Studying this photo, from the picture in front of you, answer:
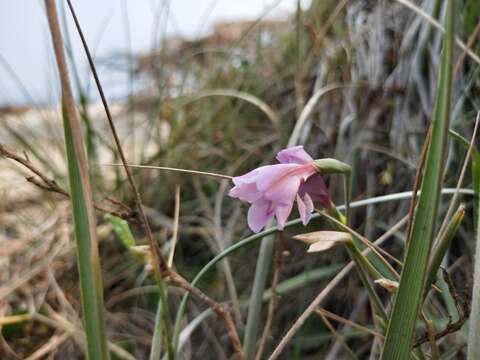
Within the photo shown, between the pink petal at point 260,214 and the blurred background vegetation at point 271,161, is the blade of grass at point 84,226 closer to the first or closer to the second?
the pink petal at point 260,214

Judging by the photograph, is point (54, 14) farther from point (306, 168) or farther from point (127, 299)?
point (127, 299)

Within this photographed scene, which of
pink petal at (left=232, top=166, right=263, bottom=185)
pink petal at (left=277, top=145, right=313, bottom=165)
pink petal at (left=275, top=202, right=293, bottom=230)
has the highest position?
pink petal at (left=277, top=145, right=313, bottom=165)

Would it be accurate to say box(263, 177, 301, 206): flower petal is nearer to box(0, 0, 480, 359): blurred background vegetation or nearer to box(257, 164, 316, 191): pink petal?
box(257, 164, 316, 191): pink petal

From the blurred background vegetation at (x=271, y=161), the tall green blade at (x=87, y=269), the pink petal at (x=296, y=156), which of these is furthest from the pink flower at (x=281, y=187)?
the blurred background vegetation at (x=271, y=161)

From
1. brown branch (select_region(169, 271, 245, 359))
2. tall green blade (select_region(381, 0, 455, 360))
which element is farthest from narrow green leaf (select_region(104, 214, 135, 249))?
tall green blade (select_region(381, 0, 455, 360))

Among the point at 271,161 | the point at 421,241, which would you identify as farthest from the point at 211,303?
→ the point at 271,161

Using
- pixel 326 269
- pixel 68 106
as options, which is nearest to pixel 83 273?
pixel 68 106
